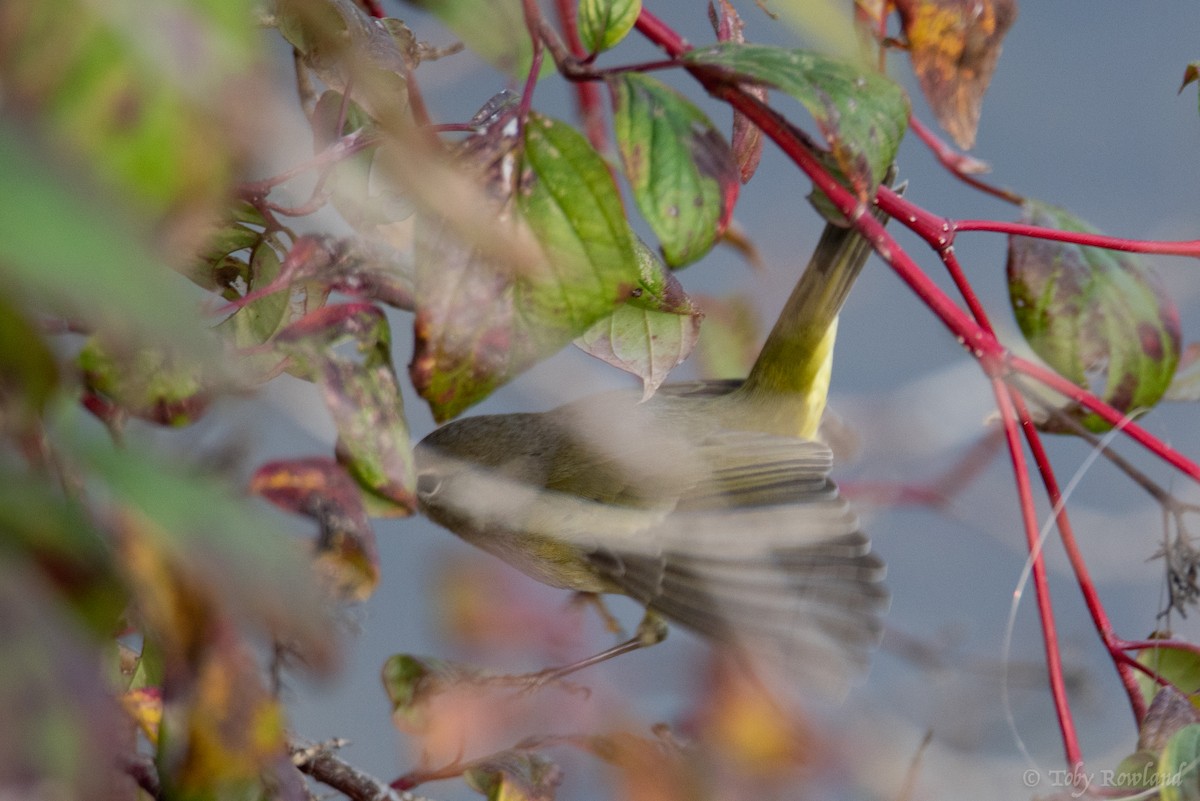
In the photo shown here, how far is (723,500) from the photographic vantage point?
103 cm

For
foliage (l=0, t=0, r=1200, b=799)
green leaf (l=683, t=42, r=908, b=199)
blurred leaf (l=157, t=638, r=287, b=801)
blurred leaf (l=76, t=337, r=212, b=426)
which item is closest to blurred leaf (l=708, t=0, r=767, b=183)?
foliage (l=0, t=0, r=1200, b=799)

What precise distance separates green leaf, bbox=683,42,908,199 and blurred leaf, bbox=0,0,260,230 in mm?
336

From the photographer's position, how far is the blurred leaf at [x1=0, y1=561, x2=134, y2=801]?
20 centimetres

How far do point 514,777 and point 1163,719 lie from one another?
0.38 metres

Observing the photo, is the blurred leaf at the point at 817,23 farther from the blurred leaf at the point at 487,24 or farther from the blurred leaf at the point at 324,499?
the blurred leaf at the point at 324,499

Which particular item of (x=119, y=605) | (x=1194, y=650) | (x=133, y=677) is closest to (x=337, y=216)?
(x=133, y=677)

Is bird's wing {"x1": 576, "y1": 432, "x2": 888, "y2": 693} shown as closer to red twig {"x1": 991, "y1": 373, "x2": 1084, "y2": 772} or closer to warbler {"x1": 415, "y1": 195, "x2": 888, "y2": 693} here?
warbler {"x1": 415, "y1": 195, "x2": 888, "y2": 693}

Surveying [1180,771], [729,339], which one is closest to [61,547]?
[1180,771]

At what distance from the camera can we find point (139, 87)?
222 millimetres

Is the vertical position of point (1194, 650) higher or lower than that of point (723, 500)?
higher

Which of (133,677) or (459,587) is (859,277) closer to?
(459,587)

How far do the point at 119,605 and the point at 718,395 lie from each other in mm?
1013

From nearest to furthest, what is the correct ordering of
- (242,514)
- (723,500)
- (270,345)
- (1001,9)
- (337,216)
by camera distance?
Result: (242,514) < (270,345) < (337,216) < (1001,9) < (723,500)

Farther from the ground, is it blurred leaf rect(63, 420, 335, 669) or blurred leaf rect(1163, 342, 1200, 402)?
blurred leaf rect(63, 420, 335, 669)
